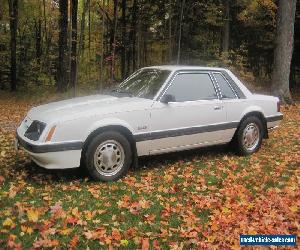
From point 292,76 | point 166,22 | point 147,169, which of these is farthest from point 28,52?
point 147,169

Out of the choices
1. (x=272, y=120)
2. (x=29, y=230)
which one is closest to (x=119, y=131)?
(x=29, y=230)

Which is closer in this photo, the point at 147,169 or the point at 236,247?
the point at 236,247

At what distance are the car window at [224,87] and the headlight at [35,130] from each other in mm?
3496

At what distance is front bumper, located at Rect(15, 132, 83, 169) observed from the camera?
5654 millimetres

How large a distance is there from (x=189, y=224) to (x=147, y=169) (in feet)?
7.77

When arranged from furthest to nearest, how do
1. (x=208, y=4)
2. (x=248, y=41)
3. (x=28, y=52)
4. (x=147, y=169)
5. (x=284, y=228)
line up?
(x=28, y=52) → (x=248, y=41) → (x=208, y=4) → (x=147, y=169) → (x=284, y=228)

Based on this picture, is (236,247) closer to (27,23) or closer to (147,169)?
(147,169)

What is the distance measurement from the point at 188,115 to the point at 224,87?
1.20 m

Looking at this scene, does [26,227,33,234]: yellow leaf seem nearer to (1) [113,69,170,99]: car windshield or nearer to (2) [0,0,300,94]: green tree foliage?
(1) [113,69,170,99]: car windshield

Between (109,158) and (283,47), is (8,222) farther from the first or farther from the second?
(283,47)

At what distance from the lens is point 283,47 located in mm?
16094

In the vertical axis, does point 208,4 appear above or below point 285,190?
above

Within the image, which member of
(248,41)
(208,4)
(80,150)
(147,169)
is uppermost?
(208,4)

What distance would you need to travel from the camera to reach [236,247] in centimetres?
426
